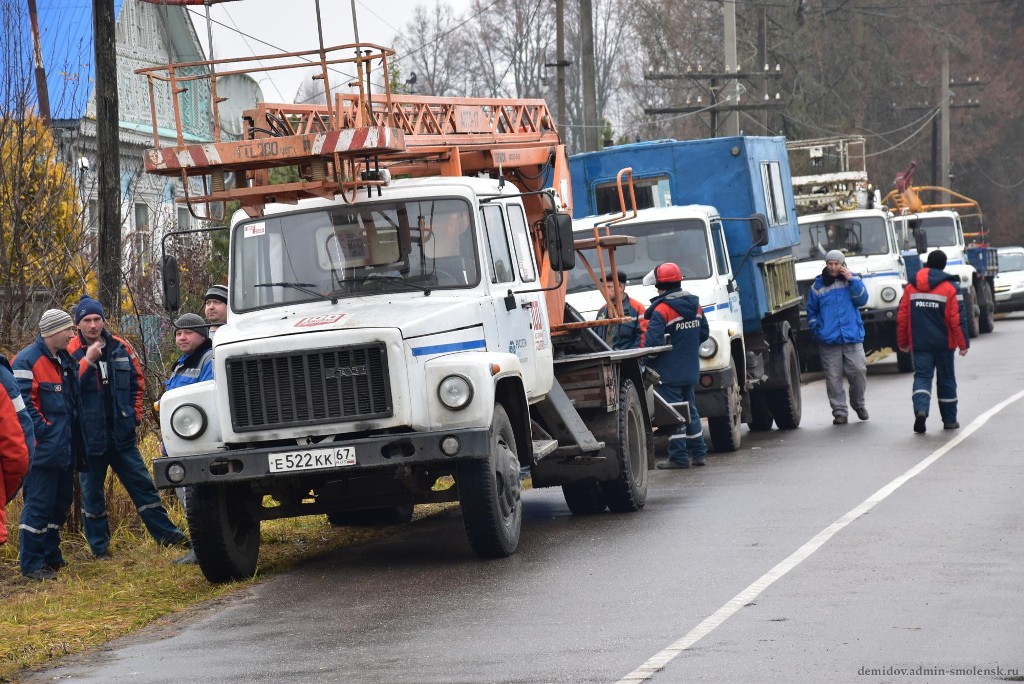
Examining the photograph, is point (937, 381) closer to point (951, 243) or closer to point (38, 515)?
point (38, 515)

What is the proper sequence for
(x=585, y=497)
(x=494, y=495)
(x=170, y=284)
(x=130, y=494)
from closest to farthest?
(x=494, y=495), (x=170, y=284), (x=130, y=494), (x=585, y=497)

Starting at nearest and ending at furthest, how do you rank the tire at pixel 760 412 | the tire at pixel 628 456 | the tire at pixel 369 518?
the tire at pixel 628 456
the tire at pixel 369 518
the tire at pixel 760 412

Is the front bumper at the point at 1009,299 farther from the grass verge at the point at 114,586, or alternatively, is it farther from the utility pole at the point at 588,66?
the grass verge at the point at 114,586

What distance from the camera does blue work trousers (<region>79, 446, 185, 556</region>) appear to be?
1111 cm

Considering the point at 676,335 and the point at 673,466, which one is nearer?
the point at 676,335

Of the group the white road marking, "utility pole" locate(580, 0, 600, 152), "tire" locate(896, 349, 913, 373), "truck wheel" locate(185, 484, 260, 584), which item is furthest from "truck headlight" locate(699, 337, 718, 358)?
"utility pole" locate(580, 0, 600, 152)

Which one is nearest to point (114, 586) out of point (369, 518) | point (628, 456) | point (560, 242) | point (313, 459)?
point (313, 459)

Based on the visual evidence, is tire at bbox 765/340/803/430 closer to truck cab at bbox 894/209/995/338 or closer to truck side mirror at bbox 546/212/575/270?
truck side mirror at bbox 546/212/575/270

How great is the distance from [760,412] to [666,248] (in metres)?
3.10

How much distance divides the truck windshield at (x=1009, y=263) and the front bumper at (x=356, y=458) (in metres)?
34.1

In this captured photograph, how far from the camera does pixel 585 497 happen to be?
1215 centimetres

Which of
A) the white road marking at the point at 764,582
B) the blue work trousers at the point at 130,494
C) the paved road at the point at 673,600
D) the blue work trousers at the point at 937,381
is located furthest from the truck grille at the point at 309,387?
the blue work trousers at the point at 937,381

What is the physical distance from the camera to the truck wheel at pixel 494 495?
31.1ft

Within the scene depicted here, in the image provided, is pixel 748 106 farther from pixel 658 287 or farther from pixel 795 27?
pixel 658 287
